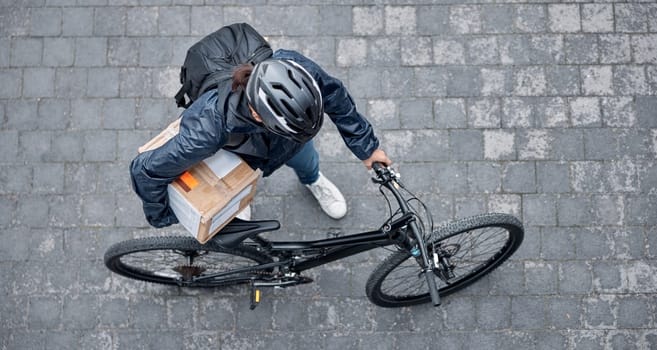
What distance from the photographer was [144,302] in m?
6.38

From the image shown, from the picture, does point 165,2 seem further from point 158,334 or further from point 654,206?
point 654,206

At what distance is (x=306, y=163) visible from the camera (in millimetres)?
5941

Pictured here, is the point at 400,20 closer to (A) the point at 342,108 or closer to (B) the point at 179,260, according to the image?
(A) the point at 342,108

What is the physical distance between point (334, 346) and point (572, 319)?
198cm

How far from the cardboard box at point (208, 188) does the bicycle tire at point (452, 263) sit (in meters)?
1.27

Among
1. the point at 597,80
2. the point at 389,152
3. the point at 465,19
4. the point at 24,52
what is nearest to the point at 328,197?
the point at 389,152

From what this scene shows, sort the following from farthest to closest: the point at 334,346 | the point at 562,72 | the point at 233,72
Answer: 1. the point at 562,72
2. the point at 334,346
3. the point at 233,72

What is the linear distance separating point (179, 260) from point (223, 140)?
1.72 m

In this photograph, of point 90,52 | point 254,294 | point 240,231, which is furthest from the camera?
point 90,52

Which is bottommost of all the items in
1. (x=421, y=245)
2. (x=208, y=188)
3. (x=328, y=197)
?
(x=421, y=245)

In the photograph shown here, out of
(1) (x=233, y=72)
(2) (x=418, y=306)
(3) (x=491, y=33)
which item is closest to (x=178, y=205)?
(1) (x=233, y=72)

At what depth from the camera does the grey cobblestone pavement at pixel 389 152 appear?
6352 millimetres

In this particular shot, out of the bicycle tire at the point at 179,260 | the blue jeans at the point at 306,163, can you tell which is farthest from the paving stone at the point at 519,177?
the bicycle tire at the point at 179,260

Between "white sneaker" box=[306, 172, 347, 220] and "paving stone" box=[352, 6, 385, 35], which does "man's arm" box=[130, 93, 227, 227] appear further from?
"paving stone" box=[352, 6, 385, 35]
